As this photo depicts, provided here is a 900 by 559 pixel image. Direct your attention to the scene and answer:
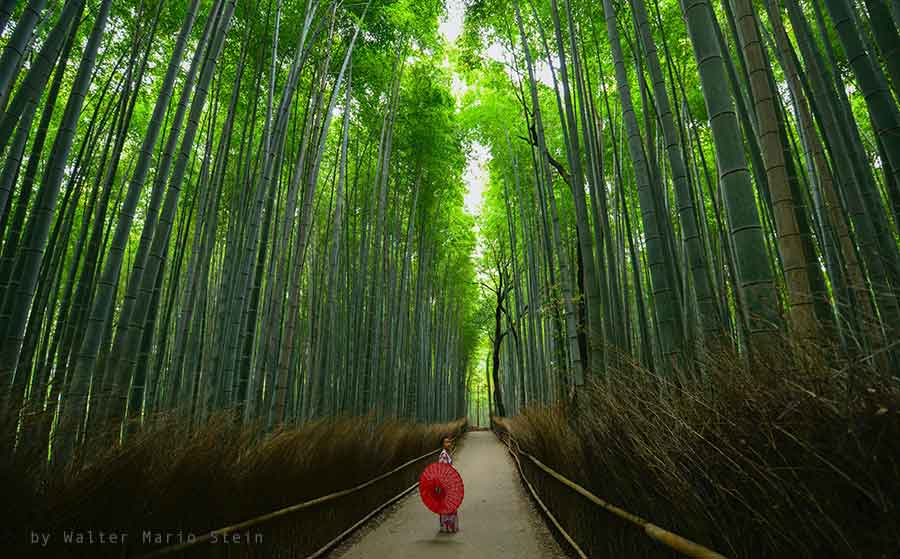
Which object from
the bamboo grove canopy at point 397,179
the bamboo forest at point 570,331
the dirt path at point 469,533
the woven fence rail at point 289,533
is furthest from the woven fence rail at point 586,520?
the woven fence rail at point 289,533

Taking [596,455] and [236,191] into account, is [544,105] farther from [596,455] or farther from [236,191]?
[596,455]

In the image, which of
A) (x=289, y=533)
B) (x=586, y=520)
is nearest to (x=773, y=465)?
(x=586, y=520)

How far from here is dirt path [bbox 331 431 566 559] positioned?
2988 millimetres

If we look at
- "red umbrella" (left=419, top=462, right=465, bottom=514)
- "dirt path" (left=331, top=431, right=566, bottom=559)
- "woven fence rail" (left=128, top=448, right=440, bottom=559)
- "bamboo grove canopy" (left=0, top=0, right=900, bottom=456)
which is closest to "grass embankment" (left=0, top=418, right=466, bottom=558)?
"woven fence rail" (left=128, top=448, right=440, bottom=559)

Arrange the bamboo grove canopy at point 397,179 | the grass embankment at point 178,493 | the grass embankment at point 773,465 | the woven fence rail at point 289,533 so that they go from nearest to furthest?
the grass embankment at point 773,465 < the grass embankment at point 178,493 < the woven fence rail at point 289,533 < the bamboo grove canopy at point 397,179

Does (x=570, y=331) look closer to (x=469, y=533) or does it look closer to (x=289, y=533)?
(x=469, y=533)

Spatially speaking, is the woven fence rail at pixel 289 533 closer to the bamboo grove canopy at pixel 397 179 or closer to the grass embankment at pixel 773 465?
the bamboo grove canopy at pixel 397 179

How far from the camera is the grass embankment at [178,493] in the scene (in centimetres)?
108

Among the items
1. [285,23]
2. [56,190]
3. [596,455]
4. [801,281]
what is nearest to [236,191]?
[285,23]

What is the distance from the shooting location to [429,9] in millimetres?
5789

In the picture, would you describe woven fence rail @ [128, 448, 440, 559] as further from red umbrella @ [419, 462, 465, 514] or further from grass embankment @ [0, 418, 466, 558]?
red umbrella @ [419, 462, 465, 514]

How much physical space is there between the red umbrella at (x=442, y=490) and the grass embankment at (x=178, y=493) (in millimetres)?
651

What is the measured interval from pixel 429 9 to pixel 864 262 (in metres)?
5.64

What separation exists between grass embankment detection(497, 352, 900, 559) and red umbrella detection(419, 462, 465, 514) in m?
1.77
